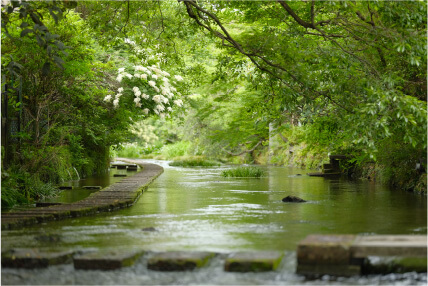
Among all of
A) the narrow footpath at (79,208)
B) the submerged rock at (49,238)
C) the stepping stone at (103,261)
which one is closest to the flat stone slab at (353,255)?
the stepping stone at (103,261)

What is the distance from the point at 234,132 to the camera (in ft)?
89.4

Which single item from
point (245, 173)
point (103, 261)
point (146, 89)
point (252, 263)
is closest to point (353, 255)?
point (252, 263)

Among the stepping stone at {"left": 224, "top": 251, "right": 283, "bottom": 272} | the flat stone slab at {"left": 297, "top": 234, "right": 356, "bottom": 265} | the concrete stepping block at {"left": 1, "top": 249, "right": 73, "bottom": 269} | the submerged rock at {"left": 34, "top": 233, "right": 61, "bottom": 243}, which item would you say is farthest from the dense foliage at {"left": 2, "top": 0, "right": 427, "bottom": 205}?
the stepping stone at {"left": 224, "top": 251, "right": 283, "bottom": 272}

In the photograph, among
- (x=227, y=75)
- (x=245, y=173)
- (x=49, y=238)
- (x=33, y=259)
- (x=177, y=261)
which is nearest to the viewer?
(x=177, y=261)

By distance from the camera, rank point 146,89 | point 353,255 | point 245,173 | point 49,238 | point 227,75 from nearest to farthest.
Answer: point 353,255, point 49,238, point 227,75, point 146,89, point 245,173

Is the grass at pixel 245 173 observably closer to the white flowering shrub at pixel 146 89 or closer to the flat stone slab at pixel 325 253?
the white flowering shrub at pixel 146 89

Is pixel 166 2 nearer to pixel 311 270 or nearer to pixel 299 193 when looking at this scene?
pixel 299 193

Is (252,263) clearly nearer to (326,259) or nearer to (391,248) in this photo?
(326,259)

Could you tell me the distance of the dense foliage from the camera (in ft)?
31.3

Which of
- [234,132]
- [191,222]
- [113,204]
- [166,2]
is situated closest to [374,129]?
[191,222]

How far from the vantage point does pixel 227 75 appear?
13.0m

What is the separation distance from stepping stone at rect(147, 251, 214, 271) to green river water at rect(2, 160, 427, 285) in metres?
0.10

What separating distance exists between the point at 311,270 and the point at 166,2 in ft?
45.6

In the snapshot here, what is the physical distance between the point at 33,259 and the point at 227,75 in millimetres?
8207
